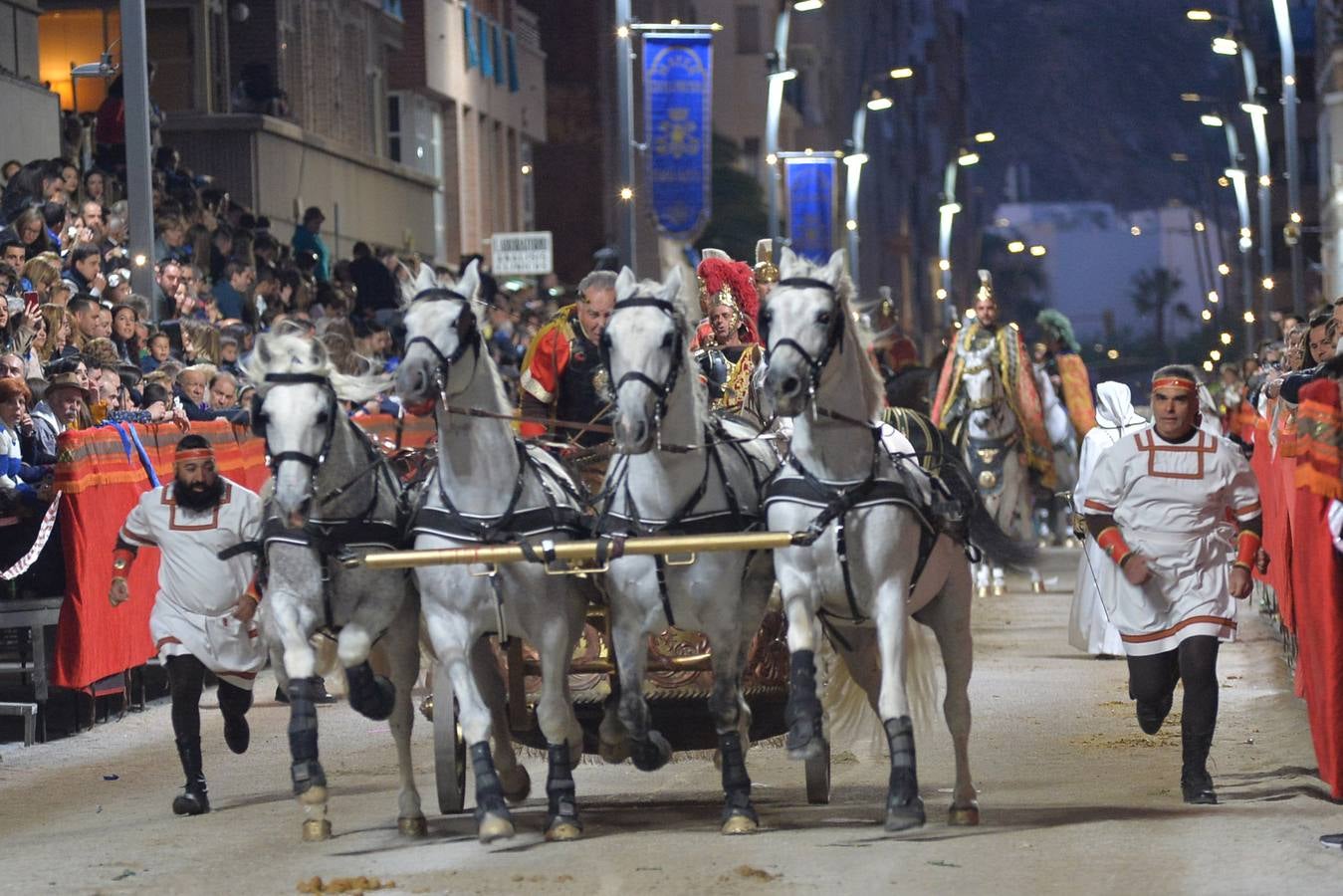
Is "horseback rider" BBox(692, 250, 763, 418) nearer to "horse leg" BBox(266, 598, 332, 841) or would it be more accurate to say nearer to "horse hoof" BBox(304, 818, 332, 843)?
"horse leg" BBox(266, 598, 332, 841)

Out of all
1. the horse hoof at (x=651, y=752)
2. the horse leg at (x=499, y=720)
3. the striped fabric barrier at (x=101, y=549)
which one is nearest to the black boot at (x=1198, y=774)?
the horse hoof at (x=651, y=752)

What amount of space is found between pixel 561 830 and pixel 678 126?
2333cm

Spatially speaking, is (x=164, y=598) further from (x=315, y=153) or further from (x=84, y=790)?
(x=315, y=153)

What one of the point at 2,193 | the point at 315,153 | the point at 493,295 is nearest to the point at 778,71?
the point at 315,153

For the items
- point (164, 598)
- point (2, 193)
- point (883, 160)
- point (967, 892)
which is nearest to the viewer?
point (967, 892)

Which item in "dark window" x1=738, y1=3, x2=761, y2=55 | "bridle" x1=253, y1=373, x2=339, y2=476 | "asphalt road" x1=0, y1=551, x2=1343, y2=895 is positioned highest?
"dark window" x1=738, y1=3, x2=761, y2=55

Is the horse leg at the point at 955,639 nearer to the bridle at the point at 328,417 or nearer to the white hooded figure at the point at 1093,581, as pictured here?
the bridle at the point at 328,417

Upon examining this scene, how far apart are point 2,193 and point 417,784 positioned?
11.2 metres

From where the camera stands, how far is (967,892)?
9648 mm

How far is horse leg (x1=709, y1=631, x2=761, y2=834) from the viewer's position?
1109cm

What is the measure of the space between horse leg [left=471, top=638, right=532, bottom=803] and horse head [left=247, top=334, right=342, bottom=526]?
3.81 feet

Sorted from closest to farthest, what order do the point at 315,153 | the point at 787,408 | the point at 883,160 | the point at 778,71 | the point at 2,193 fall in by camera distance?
1. the point at 787,408
2. the point at 2,193
3. the point at 315,153
4. the point at 778,71
5. the point at 883,160

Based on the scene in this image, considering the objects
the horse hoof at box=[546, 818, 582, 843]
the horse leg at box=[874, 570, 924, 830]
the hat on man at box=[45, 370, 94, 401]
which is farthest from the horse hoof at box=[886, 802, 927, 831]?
the hat on man at box=[45, 370, 94, 401]

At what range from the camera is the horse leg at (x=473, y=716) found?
35.9 feet
